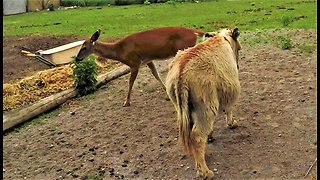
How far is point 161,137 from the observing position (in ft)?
18.8

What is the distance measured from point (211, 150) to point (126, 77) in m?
3.70

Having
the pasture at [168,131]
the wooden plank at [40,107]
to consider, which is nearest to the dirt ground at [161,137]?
the pasture at [168,131]

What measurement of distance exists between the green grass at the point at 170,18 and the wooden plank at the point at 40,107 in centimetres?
541

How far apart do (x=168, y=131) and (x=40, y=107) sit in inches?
84.2

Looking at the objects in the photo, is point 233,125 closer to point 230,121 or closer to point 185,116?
point 230,121

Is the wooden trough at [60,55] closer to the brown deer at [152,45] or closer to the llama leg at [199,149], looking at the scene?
the brown deer at [152,45]

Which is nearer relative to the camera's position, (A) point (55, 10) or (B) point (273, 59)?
(B) point (273, 59)

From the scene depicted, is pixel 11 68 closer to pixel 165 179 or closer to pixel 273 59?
pixel 273 59

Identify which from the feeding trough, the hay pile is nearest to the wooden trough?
the feeding trough

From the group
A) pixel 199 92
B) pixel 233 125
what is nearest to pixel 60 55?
pixel 233 125

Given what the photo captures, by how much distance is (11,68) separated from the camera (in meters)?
10.3

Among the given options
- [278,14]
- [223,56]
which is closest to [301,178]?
[223,56]

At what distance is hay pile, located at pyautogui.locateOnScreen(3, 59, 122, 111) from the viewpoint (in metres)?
7.45

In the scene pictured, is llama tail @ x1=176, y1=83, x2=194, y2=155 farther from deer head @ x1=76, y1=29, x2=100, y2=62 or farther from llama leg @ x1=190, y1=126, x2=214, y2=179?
deer head @ x1=76, y1=29, x2=100, y2=62
